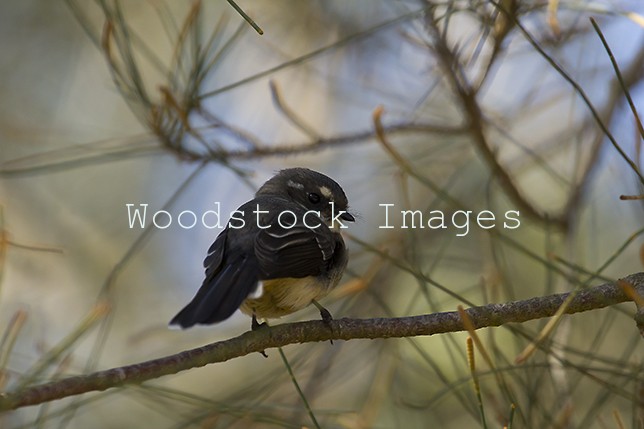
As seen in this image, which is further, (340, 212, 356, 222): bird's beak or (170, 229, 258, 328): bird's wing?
(340, 212, 356, 222): bird's beak

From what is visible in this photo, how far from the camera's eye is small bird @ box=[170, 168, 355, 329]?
2871 millimetres

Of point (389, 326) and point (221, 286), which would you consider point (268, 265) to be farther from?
point (389, 326)

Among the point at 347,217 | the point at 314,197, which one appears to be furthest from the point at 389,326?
the point at 314,197

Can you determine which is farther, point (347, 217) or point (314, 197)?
point (314, 197)

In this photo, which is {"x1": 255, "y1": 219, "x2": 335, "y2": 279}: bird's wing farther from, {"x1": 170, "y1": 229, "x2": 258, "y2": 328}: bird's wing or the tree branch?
the tree branch

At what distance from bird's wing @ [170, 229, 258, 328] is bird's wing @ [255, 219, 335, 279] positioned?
0.06 m

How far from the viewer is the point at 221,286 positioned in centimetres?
295

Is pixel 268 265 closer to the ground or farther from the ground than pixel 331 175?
closer to the ground

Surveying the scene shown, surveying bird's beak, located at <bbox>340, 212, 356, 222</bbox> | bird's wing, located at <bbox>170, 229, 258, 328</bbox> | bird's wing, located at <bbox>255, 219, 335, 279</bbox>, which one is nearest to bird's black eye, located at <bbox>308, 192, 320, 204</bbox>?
bird's beak, located at <bbox>340, 212, 356, 222</bbox>

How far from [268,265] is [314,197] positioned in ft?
3.60

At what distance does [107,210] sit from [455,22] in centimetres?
314

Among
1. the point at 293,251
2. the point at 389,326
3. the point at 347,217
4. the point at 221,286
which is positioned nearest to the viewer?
the point at 389,326

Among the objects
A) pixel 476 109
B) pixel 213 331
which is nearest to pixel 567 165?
pixel 476 109

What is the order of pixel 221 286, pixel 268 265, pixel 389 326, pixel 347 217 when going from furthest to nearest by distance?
pixel 347 217 < pixel 268 265 < pixel 221 286 < pixel 389 326
